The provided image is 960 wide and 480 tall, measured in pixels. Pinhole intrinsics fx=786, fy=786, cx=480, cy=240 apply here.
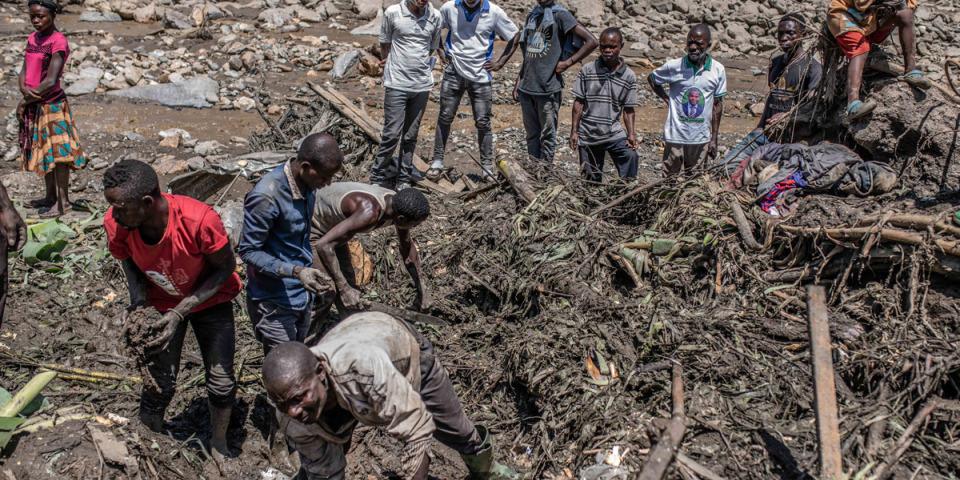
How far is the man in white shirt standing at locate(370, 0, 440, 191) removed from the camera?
660 cm

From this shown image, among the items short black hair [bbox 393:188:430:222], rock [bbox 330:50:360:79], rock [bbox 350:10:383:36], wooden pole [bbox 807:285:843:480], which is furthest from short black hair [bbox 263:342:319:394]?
rock [bbox 350:10:383:36]

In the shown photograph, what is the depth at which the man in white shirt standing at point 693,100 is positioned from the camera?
5.94 m

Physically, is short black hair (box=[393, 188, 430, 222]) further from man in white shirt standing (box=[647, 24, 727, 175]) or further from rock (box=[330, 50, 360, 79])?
rock (box=[330, 50, 360, 79])

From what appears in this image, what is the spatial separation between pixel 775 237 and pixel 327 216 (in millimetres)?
2650

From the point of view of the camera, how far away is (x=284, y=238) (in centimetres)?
368

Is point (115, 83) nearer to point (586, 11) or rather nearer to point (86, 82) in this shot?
point (86, 82)

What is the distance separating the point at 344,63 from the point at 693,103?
5792 millimetres

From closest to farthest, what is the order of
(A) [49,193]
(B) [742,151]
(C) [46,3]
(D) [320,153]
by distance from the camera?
(D) [320,153]
(B) [742,151]
(C) [46,3]
(A) [49,193]

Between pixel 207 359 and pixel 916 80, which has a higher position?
pixel 916 80

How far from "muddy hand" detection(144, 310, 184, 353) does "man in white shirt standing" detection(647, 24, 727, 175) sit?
4.00m

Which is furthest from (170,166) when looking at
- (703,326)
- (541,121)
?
(703,326)

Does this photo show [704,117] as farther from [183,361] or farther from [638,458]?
[183,361]

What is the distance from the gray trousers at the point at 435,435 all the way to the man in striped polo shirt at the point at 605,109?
3087mm

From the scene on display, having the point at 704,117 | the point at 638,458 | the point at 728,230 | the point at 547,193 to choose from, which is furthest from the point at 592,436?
the point at 704,117
